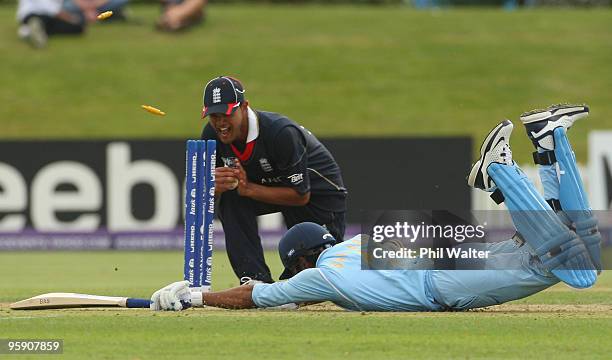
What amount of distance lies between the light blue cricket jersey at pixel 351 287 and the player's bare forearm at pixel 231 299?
8cm

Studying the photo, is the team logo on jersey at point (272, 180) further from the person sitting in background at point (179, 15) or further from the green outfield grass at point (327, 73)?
the person sitting in background at point (179, 15)

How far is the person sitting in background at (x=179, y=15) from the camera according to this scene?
106 feet

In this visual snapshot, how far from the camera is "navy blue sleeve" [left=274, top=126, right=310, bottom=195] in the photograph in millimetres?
9711

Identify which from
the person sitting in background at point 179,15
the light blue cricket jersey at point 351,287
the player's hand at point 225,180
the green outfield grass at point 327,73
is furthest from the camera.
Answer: the person sitting in background at point 179,15

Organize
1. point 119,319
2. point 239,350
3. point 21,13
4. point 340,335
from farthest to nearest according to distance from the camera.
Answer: point 21,13, point 119,319, point 340,335, point 239,350

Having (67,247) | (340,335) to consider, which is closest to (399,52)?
(67,247)

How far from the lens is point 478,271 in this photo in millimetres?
8375

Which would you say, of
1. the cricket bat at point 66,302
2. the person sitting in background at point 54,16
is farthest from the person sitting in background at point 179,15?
the cricket bat at point 66,302

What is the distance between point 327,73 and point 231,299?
70.2 feet

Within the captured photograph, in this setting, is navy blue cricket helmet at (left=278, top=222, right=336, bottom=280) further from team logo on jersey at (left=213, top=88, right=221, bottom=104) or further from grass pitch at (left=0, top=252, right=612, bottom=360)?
team logo on jersey at (left=213, top=88, right=221, bottom=104)

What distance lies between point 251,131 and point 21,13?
21328 mm

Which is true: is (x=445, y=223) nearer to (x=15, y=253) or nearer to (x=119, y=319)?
(x=119, y=319)

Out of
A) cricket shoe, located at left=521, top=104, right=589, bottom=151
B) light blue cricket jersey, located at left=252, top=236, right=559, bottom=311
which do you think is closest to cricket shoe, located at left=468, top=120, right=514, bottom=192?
cricket shoe, located at left=521, top=104, right=589, bottom=151

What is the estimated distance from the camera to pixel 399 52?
103 feet
